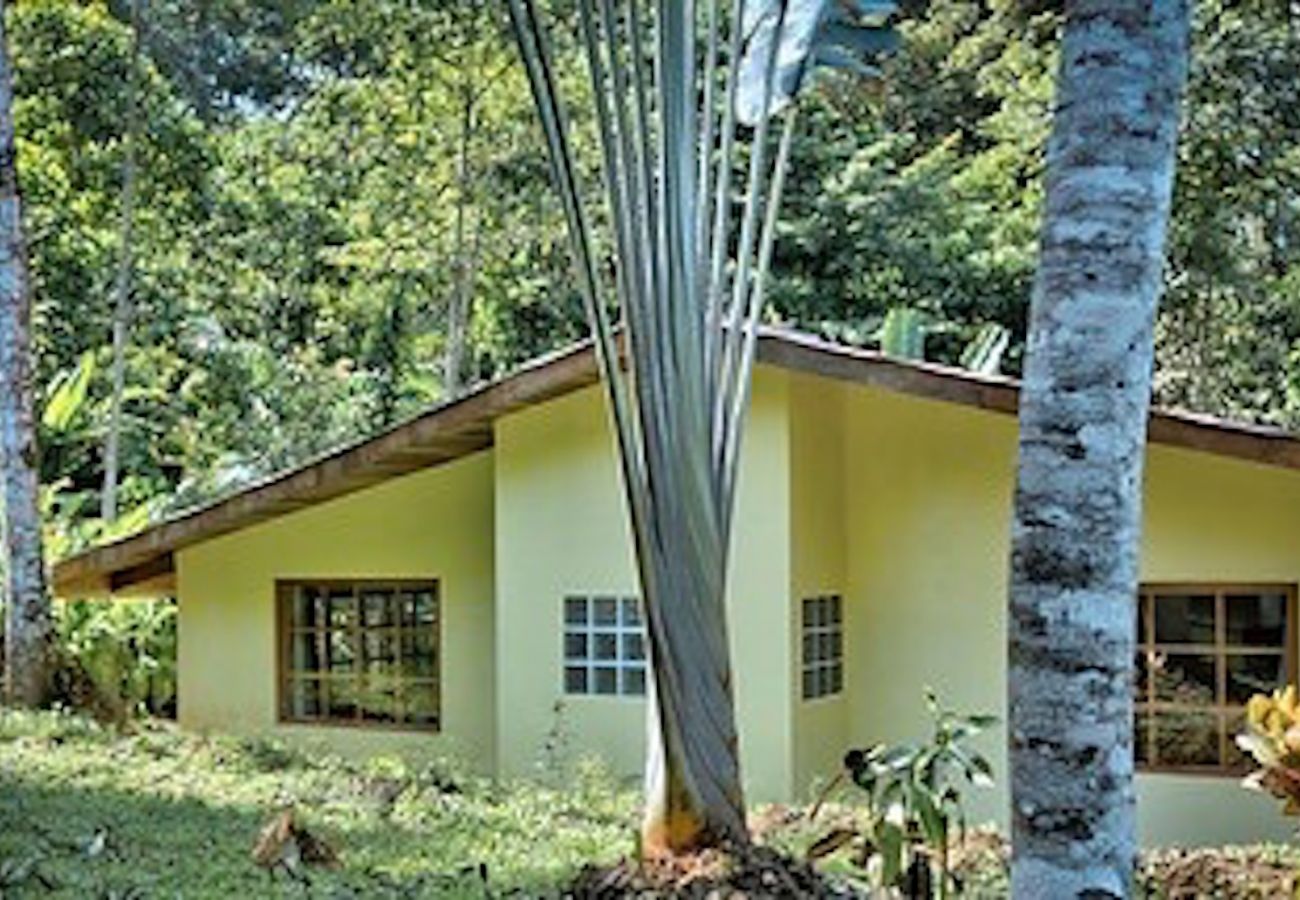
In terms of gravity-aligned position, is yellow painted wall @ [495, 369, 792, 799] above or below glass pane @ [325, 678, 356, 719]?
above

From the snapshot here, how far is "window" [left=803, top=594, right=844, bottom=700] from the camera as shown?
10.6 m

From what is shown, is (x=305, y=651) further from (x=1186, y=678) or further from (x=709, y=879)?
(x=709, y=879)

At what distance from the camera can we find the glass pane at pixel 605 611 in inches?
433

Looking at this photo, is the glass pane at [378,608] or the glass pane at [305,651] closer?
the glass pane at [378,608]

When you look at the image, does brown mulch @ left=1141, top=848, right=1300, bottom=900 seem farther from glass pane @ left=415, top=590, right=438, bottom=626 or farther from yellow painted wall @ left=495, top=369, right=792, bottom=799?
glass pane @ left=415, top=590, right=438, bottom=626

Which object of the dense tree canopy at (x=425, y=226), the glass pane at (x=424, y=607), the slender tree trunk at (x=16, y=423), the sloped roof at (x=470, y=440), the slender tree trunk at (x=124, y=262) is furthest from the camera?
the dense tree canopy at (x=425, y=226)

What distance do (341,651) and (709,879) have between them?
6.33 m

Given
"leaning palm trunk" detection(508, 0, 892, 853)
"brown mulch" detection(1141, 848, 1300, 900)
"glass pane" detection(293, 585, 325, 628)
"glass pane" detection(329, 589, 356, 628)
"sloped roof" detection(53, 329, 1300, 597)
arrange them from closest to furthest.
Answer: "leaning palm trunk" detection(508, 0, 892, 853), "brown mulch" detection(1141, 848, 1300, 900), "sloped roof" detection(53, 329, 1300, 597), "glass pane" detection(329, 589, 356, 628), "glass pane" detection(293, 585, 325, 628)

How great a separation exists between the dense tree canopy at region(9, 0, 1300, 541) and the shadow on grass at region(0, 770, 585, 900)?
22.7ft

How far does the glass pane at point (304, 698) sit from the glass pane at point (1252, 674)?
626cm

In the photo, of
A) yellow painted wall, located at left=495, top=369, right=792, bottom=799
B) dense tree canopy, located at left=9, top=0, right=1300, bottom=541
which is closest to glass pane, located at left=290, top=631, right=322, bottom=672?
yellow painted wall, located at left=495, top=369, right=792, bottom=799

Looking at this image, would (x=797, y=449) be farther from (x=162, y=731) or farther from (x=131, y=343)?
(x=131, y=343)

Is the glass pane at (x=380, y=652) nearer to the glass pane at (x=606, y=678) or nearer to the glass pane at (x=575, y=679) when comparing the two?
the glass pane at (x=575, y=679)

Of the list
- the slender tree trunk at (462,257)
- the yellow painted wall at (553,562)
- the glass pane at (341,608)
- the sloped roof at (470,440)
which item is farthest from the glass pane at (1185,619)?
the slender tree trunk at (462,257)
